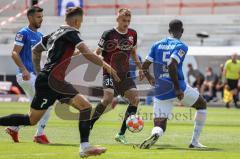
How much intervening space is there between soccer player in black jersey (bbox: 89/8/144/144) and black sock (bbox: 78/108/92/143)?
3423 millimetres

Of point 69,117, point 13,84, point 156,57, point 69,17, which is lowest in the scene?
point 13,84

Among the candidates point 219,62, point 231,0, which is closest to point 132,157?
point 219,62

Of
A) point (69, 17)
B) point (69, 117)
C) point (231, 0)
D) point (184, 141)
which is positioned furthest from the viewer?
point (231, 0)

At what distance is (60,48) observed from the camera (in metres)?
10.6

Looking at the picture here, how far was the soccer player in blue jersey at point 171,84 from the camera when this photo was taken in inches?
480

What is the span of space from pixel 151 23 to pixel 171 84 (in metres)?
28.5

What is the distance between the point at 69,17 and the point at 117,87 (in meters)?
4.02

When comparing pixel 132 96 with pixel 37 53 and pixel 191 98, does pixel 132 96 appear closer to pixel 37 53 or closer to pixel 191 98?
pixel 191 98

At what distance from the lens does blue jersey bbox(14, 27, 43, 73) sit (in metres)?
13.6

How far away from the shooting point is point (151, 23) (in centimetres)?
4084

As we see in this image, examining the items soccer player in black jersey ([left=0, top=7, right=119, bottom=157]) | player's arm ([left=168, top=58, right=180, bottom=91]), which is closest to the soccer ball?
player's arm ([left=168, top=58, right=180, bottom=91])

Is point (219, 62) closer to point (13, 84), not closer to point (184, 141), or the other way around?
point (13, 84)

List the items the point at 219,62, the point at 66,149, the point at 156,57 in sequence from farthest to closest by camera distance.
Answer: the point at 219,62
the point at 156,57
the point at 66,149

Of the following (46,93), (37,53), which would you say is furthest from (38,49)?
(46,93)
